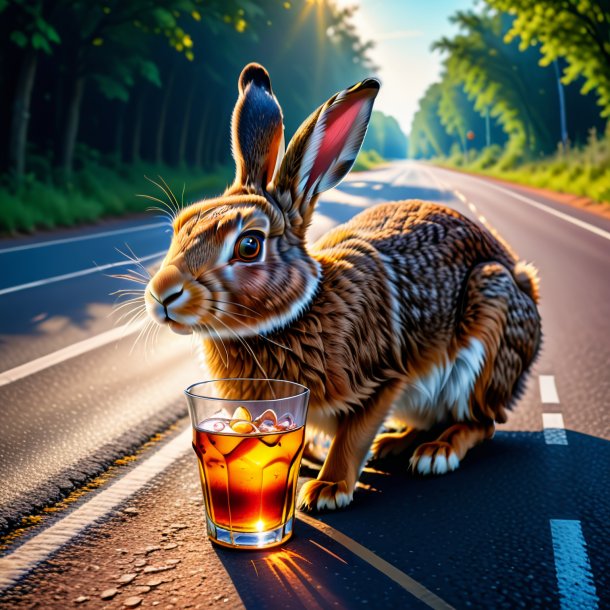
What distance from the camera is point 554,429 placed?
14.3 ft

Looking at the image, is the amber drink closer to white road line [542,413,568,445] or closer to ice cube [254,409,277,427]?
ice cube [254,409,277,427]

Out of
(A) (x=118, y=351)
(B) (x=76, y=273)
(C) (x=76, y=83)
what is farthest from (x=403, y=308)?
(C) (x=76, y=83)

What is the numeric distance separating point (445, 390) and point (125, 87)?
32.5 meters

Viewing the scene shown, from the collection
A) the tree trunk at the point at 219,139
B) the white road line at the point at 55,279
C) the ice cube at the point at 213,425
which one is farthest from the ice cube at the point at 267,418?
the tree trunk at the point at 219,139

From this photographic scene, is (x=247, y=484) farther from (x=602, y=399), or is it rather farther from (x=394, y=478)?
(x=602, y=399)

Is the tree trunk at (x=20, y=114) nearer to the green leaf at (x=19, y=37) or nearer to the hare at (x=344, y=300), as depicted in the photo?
the green leaf at (x=19, y=37)

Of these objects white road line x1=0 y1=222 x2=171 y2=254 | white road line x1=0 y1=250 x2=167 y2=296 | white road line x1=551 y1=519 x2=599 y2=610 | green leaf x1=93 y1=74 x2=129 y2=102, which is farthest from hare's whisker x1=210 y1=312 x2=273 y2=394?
green leaf x1=93 y1=74 x2=129 y2=102

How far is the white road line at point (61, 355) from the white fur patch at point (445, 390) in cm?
244

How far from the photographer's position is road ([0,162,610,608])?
2557 mm

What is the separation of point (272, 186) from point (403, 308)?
32.9 inches

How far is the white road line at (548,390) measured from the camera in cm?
503

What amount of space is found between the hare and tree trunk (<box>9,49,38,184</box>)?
17227mm

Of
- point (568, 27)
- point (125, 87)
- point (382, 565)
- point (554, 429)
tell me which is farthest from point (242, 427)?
point (125, 87)

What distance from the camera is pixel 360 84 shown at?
299 centimetres
